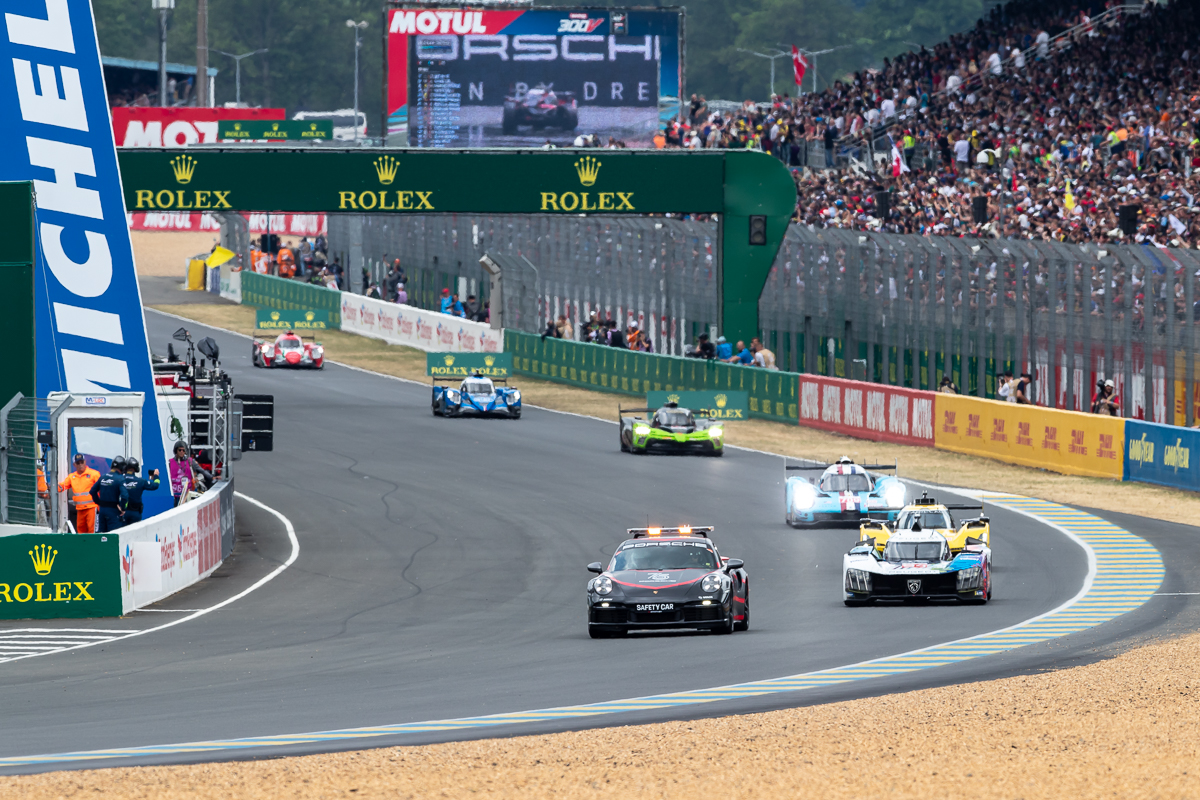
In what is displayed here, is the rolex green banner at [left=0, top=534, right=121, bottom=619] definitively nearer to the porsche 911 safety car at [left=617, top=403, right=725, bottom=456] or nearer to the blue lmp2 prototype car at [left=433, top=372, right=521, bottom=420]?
the porsche 911 safety car at [left=617, top=403, right=725, bottom=456]

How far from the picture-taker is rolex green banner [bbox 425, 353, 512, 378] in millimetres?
54688

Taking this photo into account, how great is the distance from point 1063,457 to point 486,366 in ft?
67.2

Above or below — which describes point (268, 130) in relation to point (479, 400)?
above

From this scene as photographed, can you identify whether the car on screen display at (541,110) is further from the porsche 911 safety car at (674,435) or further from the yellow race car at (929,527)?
the yellow race car at (929,527)

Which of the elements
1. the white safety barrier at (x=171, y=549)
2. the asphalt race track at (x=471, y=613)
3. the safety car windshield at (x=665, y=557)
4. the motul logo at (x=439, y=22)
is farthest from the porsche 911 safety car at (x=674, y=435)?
the motul logo at (x=439, y=22)

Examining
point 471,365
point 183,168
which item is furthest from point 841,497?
point 471,365

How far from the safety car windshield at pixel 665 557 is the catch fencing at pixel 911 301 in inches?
642

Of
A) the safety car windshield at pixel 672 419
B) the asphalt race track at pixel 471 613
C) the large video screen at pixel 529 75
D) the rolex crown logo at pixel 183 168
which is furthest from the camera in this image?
the large video screen at pixel 529 75

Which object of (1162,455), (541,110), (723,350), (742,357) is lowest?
(1162,455)

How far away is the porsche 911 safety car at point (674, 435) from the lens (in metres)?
41.5

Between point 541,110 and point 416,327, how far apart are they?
31.8 ft

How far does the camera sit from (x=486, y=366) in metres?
55.1

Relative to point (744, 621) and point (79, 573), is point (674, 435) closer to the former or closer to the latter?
point (79, 573)

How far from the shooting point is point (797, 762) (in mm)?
14438
